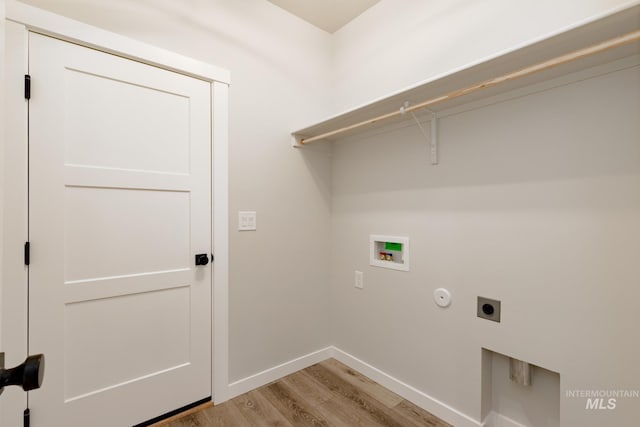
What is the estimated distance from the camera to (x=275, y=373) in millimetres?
2121

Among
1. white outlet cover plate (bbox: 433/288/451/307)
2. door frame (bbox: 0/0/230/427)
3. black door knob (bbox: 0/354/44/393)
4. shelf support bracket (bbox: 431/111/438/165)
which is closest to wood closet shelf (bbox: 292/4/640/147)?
shelf support bracket (bbox: 431/111/438/165)

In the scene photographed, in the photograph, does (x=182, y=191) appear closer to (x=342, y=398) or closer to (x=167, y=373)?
(x=167, y=373)

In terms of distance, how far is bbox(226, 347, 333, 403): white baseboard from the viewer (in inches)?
76.7

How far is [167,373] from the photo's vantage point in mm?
1723

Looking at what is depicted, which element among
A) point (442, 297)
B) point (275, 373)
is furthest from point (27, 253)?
point (442, 297)

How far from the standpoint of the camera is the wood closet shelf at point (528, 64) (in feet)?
3.39

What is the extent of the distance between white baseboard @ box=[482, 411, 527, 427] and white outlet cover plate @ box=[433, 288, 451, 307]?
1.96 feet

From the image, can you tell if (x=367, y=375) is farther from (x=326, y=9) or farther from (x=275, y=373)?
(x=326, y=9)

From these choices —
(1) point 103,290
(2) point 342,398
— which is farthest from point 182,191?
(2) point 342,398

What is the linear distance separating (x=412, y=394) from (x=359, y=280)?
2.52ft

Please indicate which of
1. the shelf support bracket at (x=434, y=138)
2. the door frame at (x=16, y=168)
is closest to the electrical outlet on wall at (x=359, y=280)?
the shelf support bracket at (x=434, y=138)

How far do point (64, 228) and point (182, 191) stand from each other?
1.83 ft

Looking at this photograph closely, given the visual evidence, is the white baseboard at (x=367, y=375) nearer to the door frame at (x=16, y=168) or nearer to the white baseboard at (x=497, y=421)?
the white baseboard at (x=497, y=421)

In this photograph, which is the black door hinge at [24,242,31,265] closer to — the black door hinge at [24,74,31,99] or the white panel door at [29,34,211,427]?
the white panel door at [29,34,211,427]
